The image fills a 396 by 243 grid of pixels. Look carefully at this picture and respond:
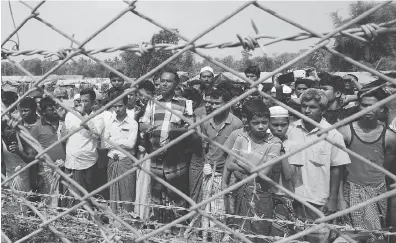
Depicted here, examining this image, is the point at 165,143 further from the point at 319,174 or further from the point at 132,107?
the point at 319,174

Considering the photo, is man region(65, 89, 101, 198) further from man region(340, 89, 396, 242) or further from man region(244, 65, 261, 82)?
man region(340, 89, 396, 242)

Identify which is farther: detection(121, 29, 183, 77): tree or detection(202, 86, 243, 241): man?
detection(202, 86, 243, 241): man

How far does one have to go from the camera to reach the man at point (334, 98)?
4.20 metres

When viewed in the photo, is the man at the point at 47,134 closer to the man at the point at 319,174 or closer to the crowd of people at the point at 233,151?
the crowd of people at the point at 233,151

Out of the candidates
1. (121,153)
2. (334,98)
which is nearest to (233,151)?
(121,153)

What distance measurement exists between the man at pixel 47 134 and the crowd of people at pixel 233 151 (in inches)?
0.5

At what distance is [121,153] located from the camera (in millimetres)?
4289

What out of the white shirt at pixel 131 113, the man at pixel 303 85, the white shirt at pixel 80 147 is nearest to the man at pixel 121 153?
the white shirt at pixel 80 147

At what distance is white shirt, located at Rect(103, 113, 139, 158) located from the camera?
4.26m

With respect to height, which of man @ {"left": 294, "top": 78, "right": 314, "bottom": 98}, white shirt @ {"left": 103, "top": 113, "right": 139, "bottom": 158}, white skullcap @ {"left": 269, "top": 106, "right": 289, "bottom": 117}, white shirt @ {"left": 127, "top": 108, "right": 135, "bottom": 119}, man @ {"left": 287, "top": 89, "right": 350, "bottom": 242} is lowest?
man @ {"left": 287, "top": 89, "right": 350, "bottom": 242}

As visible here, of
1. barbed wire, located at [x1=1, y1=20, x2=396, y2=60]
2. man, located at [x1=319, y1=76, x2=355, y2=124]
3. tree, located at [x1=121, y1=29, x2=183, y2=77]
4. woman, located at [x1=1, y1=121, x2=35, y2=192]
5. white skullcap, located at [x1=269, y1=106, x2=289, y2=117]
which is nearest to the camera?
barbed wire, located at [x1=1, y1=20, x2=396, y2=60]

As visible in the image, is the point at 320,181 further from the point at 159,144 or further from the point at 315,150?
the point at 159,144

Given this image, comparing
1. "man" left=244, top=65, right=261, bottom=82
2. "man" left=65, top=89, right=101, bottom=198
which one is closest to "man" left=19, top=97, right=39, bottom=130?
"man" left=65, top=89, right=101, bottom=198

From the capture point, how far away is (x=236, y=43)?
1163mm
